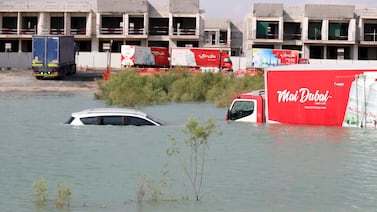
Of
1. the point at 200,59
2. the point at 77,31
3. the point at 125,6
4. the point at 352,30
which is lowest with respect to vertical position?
the point at 200,59

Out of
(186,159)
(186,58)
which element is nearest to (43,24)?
(186,58)

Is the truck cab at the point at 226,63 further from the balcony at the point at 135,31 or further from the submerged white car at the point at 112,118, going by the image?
the submerged white car at the point at 112,118

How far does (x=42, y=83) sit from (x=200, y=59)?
21557 mm

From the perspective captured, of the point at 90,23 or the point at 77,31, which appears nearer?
the point at 90,23

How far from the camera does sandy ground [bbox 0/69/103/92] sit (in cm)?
5038

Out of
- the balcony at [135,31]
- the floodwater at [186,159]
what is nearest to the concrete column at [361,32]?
the balcony at [135,31]

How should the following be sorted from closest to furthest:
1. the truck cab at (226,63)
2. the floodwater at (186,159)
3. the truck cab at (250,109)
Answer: the floodwater at (186,159) → the truck cab at (250,109) → the truck cab at (226,63)

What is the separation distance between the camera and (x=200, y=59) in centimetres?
7169

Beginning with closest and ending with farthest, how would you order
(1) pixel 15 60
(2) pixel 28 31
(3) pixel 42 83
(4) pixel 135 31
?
1. (3) pixel 42 83
2. (1) pixel 15 60
3. (2) pixel 28 31
4. (4) pixel 135 31

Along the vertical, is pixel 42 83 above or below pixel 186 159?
above

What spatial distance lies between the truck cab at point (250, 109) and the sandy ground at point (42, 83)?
26.4m

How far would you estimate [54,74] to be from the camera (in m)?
56.2

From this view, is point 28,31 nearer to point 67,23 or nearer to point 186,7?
point 67,23

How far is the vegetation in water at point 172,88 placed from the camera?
38.1 metres
